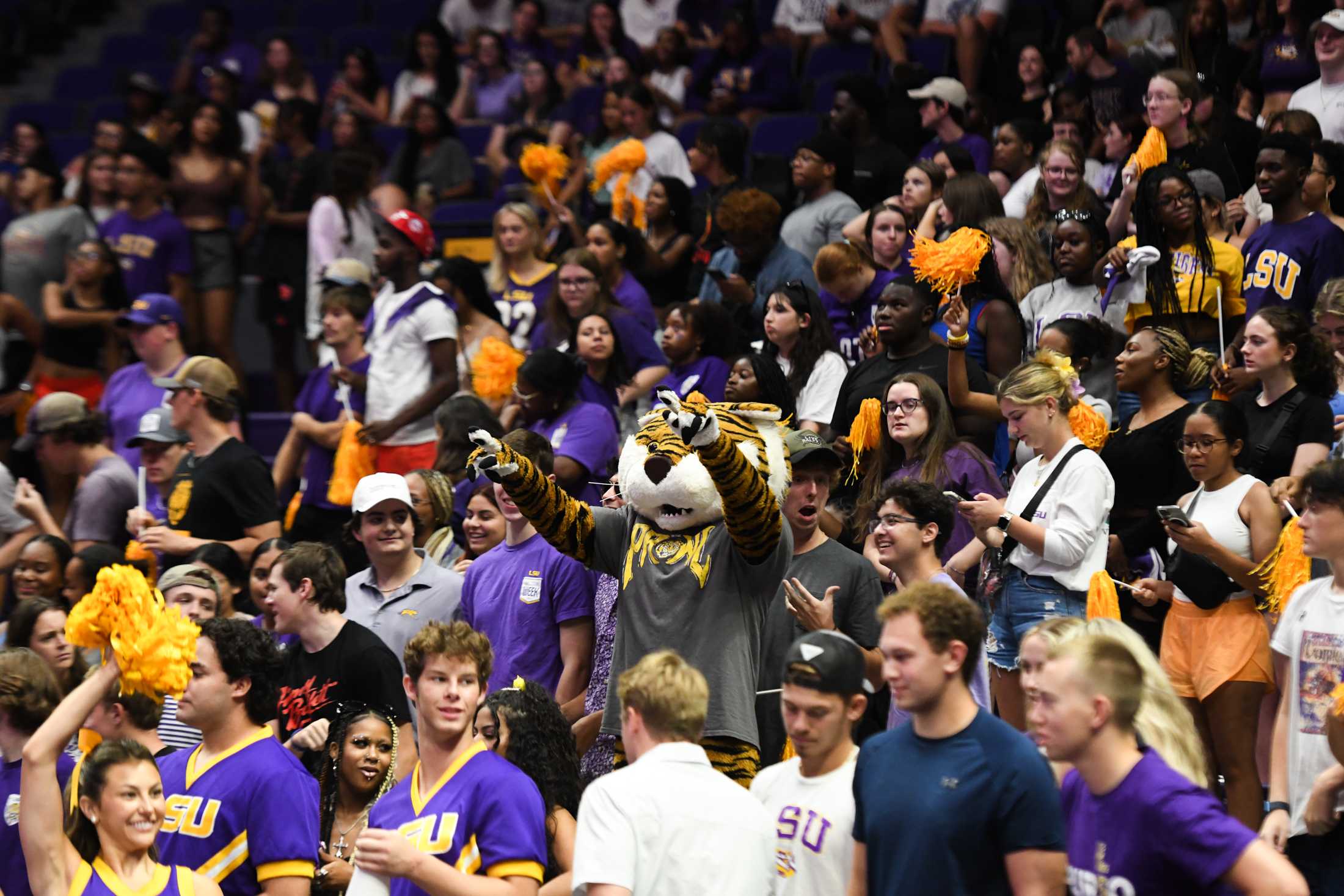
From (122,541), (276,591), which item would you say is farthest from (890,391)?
(122,541)

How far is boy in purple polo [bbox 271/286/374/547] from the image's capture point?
8391mm

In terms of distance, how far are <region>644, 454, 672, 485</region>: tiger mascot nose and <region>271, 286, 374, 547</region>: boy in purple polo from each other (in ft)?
11.7

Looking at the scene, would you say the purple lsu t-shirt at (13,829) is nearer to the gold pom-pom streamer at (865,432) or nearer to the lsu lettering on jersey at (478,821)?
the lsu lettering on jersey at (478,821)

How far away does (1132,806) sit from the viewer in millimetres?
3352

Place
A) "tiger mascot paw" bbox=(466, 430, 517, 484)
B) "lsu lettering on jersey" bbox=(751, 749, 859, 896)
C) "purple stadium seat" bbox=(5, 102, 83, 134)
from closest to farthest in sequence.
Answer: "lsu lettering on jersey" bbox=(751, 749, 859, 896)
"tiger mascot paw" bbox=(466, 430, 517, 484)
"purple stadium seat" bbox=(5, 102, 83, 134)

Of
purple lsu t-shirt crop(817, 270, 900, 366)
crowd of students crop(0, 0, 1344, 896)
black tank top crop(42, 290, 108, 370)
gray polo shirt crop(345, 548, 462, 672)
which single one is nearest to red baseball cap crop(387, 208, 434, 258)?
crowd of students crop(0, 0, 1344, 896)

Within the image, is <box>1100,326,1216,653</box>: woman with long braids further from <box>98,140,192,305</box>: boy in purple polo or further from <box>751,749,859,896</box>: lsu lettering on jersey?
<box>98,140,192,305</box>: boy in purple polo

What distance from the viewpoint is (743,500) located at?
4672mm

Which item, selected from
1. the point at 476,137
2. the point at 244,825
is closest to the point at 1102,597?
the point at 244,825

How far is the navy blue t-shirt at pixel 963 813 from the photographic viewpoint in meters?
3.42

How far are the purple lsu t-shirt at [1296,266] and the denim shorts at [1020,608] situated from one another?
2.25m

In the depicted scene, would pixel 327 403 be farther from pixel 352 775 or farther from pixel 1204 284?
pixel 1204 284

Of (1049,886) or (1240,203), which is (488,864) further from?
(1240,203)

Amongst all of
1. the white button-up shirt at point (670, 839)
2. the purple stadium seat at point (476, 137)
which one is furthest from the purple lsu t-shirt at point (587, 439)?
the purple stadium seat at point (476, 137)
